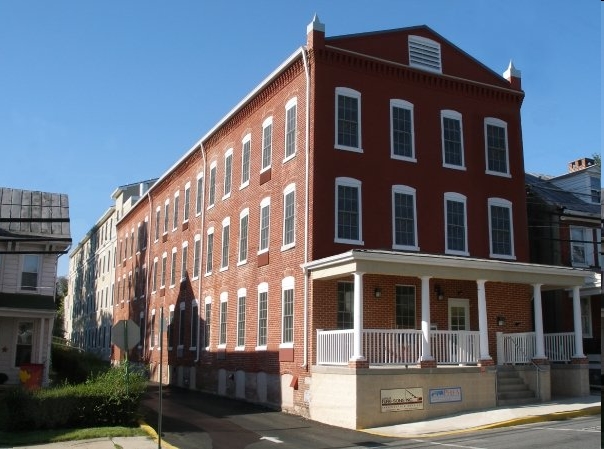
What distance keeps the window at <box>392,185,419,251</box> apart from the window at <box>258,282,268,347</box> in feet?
17.0

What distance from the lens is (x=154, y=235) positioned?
42812mm

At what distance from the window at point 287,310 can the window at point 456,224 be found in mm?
5616

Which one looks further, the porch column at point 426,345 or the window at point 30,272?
the window at point 30,272

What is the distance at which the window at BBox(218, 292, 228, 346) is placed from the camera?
94.4 ft

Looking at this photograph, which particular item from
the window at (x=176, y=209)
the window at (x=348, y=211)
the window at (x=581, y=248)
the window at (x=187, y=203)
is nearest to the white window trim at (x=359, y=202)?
the window at (x=348, y=211)

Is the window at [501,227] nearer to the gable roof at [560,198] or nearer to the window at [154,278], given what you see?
the gable roof at [560,198]

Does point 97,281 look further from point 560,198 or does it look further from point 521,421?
point 521,421

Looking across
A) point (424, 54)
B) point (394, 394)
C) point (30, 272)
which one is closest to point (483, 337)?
point (394, 394)

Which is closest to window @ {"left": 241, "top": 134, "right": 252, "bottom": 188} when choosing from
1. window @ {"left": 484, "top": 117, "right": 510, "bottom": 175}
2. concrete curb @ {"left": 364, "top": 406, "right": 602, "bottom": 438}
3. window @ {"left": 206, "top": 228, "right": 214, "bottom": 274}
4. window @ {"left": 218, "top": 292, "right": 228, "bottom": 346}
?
window @ {"left": 206, "top": 228, "right": 214, "bottom": 274}

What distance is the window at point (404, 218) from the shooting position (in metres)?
22.8

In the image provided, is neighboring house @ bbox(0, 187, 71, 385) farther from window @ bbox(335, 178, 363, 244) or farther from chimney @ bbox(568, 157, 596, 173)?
chimney @ bbox(568, 157, 596, 173)

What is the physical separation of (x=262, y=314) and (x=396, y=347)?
6794 millimetres

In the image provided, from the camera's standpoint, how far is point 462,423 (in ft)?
57.8

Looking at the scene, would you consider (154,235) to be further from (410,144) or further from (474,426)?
(474,426)
